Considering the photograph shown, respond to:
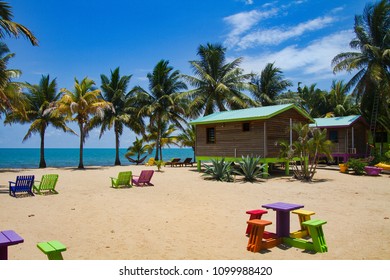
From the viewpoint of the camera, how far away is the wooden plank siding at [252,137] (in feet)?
66.5

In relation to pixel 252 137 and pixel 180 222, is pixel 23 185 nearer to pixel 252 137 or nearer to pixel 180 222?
pixel 180 222

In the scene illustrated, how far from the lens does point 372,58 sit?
28609 millimetres

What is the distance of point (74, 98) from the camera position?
2873 centimetres

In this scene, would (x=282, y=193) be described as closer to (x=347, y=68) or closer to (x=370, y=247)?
(x=370, y=247)

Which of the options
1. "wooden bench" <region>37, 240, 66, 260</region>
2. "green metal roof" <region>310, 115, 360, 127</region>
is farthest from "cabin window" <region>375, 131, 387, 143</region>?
"wooden bench" <region>37, 240, 66, 260</region>

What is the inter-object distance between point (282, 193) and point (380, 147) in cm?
2233

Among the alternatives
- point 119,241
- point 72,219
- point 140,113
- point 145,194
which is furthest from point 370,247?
point 140,113

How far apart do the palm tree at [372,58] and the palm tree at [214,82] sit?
8.98 meters

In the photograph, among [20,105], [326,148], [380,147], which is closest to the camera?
[326,148]

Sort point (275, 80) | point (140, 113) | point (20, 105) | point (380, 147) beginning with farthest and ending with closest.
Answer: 1. point (275, 80)
2. point (140, 113)
3. point (380, 147)
4. point (20, 105)

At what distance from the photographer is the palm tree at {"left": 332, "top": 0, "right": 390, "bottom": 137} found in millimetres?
27391

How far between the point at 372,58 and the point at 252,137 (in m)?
15.7

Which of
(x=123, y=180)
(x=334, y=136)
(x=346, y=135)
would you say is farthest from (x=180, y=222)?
(x=334, y=136)

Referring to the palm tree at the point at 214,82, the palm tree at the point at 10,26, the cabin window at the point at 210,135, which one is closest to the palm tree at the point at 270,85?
the palm tree at the point at 214,82
